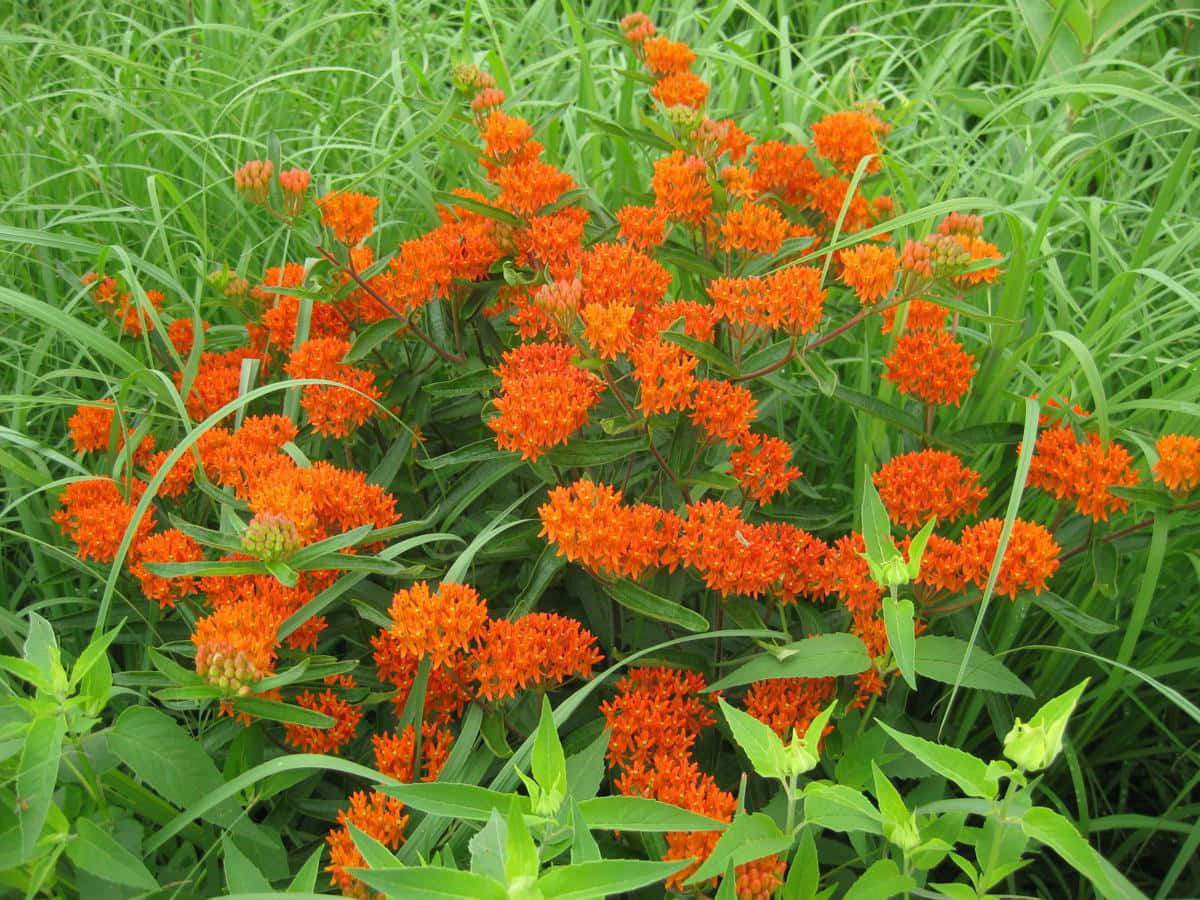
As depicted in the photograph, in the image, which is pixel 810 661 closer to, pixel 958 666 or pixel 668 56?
pixel 958 666

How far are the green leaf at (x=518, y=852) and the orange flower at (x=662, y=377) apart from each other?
769 mm

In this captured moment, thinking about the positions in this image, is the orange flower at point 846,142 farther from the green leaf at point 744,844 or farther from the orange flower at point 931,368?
the green leaf at point 744,844

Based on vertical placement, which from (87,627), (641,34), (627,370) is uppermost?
(641,34)

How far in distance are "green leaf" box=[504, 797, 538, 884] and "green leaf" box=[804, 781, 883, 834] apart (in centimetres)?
38

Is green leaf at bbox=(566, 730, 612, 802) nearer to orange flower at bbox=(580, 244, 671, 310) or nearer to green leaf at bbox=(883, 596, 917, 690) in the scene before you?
green leaf at bbox=(883, 596, 917, 690)

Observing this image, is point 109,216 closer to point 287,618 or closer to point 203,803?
point 287,618

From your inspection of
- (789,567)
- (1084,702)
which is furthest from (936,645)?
(1084,702)

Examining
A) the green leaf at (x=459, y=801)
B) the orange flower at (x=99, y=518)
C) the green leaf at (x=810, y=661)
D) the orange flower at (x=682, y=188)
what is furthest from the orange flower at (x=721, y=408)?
the orange flower at (x=99, y=518)

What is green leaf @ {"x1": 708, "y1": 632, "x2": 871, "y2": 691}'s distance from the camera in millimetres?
1527

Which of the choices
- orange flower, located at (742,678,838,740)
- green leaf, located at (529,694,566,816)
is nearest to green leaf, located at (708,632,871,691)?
orange flower, located at (742,678,838,740)

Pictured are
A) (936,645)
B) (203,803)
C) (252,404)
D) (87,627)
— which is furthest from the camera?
(252,404)

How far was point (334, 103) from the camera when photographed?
10.7 ft

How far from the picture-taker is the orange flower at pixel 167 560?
1.72 m

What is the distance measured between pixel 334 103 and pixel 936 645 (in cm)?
242
